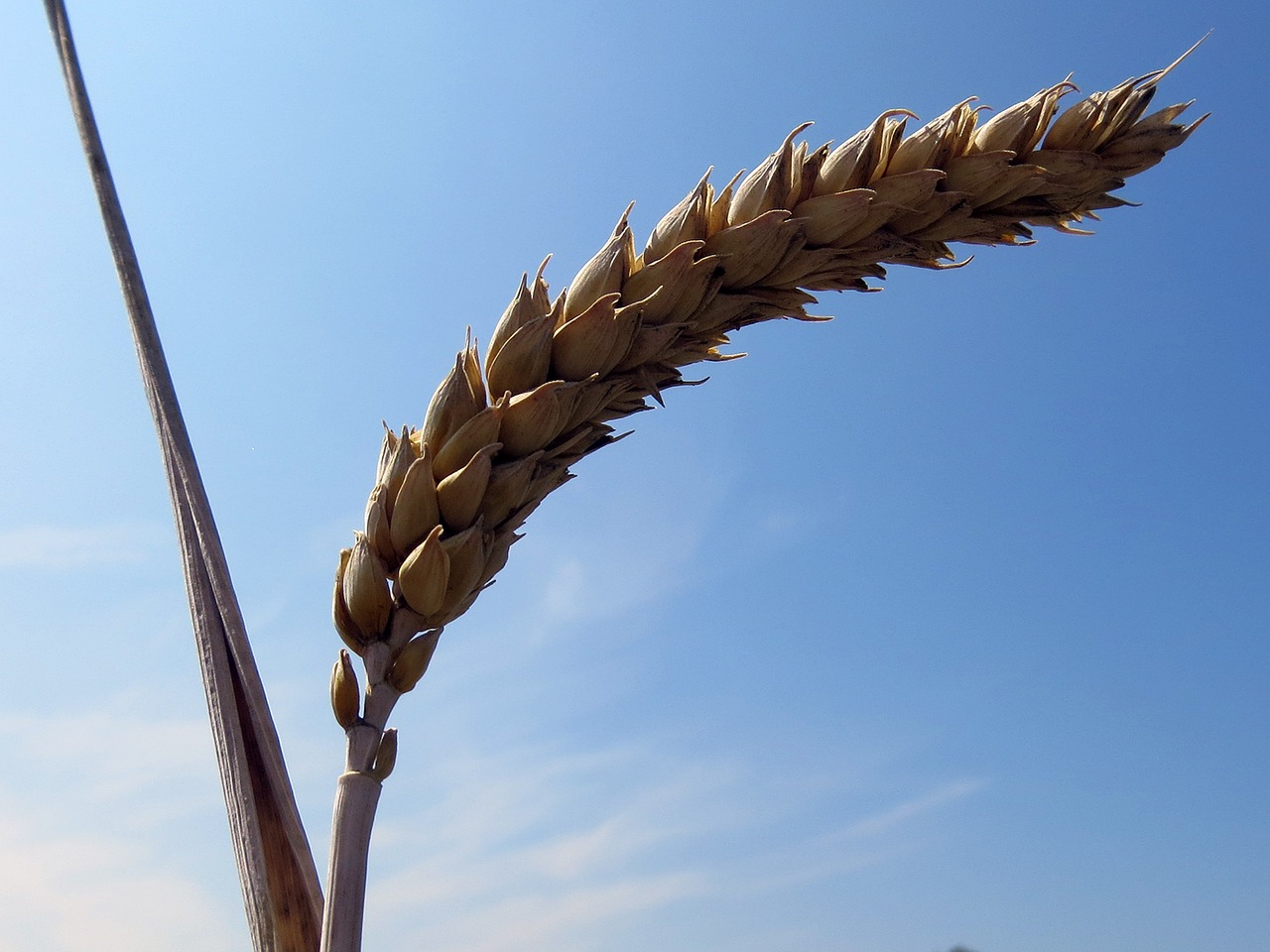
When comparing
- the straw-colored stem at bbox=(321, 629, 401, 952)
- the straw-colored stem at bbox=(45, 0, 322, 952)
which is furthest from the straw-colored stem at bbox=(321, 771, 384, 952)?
the straw-colored stem at bbox=(45, 0, 322, 952)

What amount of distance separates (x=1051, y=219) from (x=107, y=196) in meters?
1.38

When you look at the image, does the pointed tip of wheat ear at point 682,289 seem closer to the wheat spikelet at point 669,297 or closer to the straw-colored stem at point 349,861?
the wheat spikelet at point 669,297

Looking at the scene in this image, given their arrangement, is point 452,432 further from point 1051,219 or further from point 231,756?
point 1051,219

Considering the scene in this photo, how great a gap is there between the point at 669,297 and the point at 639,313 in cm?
7

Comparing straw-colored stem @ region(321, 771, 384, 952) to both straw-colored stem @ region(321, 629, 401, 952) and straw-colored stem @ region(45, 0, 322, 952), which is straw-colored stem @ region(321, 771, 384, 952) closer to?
straw-colored stem @ region(321, 629, 401, 952)

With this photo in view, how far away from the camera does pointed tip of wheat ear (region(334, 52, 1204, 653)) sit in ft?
3.61

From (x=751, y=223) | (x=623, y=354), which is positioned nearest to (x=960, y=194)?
(x=751, y=223)

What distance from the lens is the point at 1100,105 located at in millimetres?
1440

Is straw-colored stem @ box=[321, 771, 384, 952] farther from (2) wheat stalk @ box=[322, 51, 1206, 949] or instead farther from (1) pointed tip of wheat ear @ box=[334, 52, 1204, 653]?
(1) pointed tip of wheat ear @ box=[334, 52, 1204, 653]

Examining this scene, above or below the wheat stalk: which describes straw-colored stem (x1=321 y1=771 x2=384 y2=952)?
below

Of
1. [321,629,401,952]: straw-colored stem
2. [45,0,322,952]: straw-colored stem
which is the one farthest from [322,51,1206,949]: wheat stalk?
[45,0,322,952]: straw-colored stem

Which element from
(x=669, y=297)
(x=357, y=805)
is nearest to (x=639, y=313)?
(x=669, y=297)

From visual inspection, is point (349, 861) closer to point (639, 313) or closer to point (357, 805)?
point (357, 805)

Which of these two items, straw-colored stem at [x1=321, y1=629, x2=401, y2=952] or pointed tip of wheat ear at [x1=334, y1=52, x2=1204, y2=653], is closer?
straw-colored stem at [x1=321, y1=629, x2=401, y2=952]
